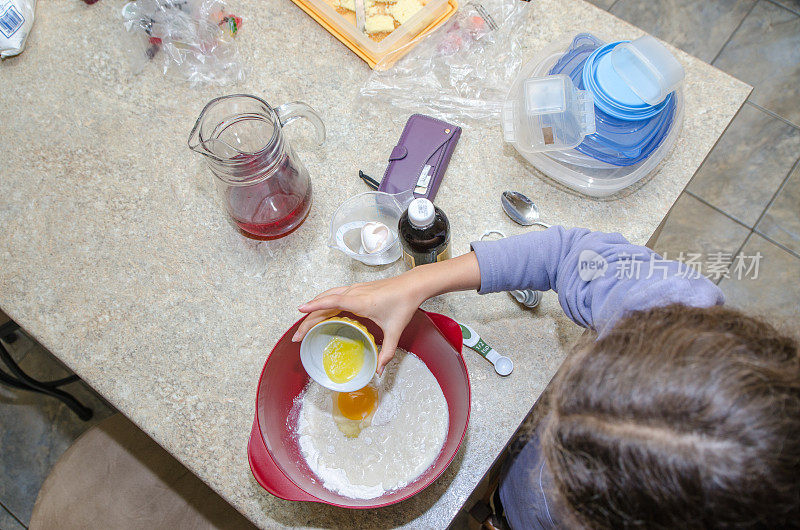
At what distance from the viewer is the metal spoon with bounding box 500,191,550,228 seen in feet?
3.07

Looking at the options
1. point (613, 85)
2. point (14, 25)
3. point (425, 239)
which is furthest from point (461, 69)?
point (14, 25)

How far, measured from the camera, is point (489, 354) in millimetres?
858

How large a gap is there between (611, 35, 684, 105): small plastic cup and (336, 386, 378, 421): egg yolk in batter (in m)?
0.65

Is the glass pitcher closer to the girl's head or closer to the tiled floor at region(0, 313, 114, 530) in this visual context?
the girl's head

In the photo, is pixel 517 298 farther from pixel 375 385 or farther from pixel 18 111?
pixel 18 111

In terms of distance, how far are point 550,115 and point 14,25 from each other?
109 cm

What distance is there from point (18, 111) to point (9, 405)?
1.08 m

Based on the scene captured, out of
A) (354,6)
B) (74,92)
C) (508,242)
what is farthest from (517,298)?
(74,92)

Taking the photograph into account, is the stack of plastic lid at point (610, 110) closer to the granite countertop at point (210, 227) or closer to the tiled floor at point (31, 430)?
the granite countertop at point (210, 227)

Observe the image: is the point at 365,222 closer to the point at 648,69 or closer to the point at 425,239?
the point at 425,239

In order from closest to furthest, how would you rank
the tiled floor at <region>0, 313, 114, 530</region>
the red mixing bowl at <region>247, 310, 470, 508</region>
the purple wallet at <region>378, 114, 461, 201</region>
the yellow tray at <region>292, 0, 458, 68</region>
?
the red mixing bowl at <region>247, 310, 470, 508</region> < the purple wallet at <region>378, 114, 461, 201</region> < the yellow tray at <region>292, 0, 458, 68</region> < the tiled floor at <region>0, 313, 114, 530</region>

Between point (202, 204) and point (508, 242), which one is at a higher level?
point (508, 242)

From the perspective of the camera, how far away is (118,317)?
36.5 inches

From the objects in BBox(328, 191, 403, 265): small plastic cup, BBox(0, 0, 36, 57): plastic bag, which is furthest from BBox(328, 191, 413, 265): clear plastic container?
BBox(0, 0, 36, 57): plastic bag
